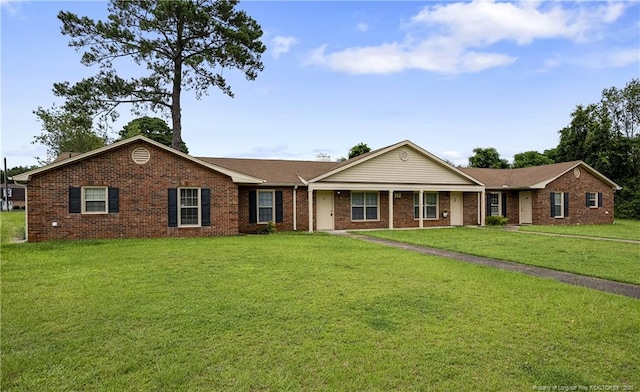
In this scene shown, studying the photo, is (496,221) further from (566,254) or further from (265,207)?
(265,207)

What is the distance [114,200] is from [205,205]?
3.30 metres

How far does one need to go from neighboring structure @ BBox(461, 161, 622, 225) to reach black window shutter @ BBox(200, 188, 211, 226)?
1594cm

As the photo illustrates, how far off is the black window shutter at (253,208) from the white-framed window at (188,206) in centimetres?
266

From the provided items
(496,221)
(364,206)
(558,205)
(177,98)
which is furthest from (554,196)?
(177,98)

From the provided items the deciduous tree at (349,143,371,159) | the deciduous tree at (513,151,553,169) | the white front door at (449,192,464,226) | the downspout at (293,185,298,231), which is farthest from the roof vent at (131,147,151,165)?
the deciduous tree at (513,151,553,169)

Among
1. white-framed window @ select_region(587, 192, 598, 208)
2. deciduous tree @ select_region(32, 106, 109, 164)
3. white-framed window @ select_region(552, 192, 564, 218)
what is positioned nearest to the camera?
white-framed window @ select_region(552, 192, 564, 218)

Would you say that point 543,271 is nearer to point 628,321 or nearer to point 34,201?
point 628,321

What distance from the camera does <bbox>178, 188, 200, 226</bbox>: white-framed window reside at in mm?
14914

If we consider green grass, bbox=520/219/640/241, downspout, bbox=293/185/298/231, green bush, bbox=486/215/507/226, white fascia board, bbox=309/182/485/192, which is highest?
white fascia board, bbox=309/182/485/192

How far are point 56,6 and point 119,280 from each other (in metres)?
18.6

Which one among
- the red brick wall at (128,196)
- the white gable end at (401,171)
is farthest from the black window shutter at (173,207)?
the white gable end at (401,171)

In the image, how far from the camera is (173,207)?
14750mm

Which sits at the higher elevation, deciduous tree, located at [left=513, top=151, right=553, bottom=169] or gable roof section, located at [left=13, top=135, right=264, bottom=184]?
deciduous tree, located at [left=513, top=151, right=553, bottom=169]

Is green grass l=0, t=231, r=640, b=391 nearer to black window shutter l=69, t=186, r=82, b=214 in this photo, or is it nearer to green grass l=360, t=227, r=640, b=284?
green grass l=360, t=227, r=640, b=284
